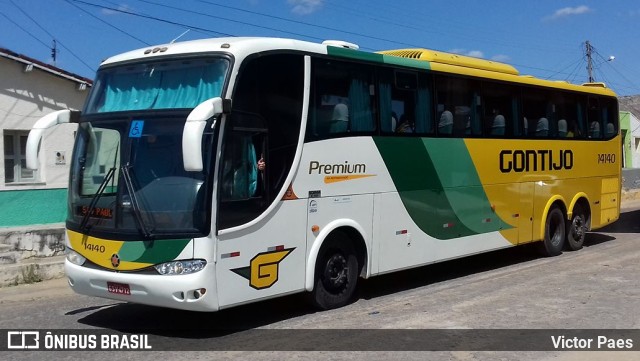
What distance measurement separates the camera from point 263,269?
7.32 m

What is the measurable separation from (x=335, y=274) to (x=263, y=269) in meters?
1.38

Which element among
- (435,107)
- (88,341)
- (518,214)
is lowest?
(88,341)

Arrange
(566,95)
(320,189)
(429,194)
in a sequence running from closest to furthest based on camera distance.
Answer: (320,189), (429,194), (566,95)

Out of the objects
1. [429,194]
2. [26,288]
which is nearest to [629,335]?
[429,194]

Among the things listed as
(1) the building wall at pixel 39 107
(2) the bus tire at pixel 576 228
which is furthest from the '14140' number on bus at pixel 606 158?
(1) the building wall at pixel 39 107

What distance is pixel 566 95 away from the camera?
13.2 metres

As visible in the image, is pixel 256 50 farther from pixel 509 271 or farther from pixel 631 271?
pixel 631 271

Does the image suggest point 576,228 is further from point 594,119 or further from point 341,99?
point 341,99

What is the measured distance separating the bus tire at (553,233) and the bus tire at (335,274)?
555cm

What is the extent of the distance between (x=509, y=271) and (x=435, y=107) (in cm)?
332

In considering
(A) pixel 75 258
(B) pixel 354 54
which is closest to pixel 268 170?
(B) pixel 354 54

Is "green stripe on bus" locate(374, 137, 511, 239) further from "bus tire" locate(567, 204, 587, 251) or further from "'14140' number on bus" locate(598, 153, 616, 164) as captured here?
"'14140' number on bus" locate(598, 153, 616, 164)

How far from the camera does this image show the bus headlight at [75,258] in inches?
291

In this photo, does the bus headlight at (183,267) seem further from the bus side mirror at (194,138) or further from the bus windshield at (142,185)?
the bus side mirror at (194,138)
